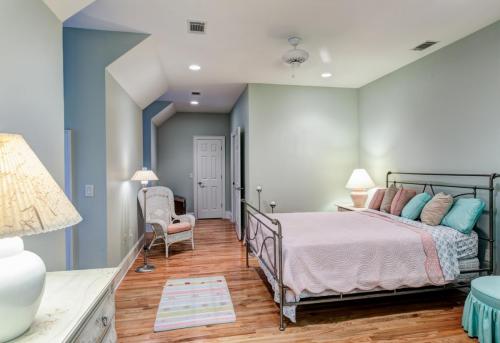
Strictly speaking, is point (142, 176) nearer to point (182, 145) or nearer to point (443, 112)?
point (182, 145)

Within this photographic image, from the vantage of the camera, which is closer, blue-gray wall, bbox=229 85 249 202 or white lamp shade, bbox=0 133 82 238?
white lamp shade, bbox=0 133 82 238

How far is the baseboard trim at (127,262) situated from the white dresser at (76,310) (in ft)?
5.94

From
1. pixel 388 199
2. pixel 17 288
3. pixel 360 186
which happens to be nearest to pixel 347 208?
pixel 360 186

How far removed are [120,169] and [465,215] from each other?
398 centimetres

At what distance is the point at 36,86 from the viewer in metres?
1.73

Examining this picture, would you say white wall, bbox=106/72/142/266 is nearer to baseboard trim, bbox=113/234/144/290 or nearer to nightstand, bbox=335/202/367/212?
baseboard trim, bbox=113/234/144/290

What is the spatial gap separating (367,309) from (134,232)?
11.5ft

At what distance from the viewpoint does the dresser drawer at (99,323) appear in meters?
1.15

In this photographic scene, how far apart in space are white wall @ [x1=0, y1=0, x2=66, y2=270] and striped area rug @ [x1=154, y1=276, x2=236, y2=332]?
110cm

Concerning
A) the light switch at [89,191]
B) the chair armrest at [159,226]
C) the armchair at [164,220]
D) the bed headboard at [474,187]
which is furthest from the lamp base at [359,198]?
the light switch at [89,191]

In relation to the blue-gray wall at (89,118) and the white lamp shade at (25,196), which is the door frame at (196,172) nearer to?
the blue-gray wall at (89,118)

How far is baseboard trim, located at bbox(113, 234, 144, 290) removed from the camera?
340cm

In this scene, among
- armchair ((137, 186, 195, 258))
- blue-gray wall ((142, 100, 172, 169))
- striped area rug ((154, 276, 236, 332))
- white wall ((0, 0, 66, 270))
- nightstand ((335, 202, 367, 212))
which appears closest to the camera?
white wall ((0, 0, 66, 270))

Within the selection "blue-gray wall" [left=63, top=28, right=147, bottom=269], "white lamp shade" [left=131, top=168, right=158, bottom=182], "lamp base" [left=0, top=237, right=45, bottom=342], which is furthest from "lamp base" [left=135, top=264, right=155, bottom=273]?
"lamp base" [left=0, top=237, right=45, bottom=342]
